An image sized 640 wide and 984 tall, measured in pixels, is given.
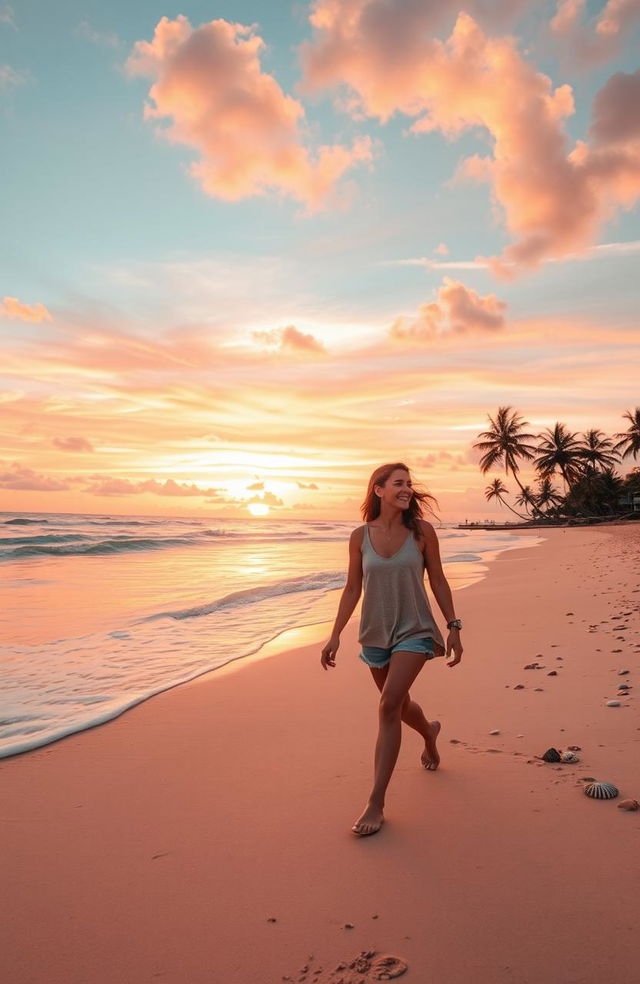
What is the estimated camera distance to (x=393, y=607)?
3609 mm

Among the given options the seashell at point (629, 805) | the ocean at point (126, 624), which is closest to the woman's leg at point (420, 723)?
the seashell at point (629, 805)

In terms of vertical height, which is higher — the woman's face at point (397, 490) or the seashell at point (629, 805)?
the woman's face at point (397, 490)

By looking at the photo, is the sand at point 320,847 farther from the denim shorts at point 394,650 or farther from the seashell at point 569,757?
the denim shorts at point 394,650

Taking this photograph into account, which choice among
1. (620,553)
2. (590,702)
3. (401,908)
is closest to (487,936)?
(401,908)

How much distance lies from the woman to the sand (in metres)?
0.35

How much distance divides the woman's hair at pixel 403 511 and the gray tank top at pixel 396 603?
14cm

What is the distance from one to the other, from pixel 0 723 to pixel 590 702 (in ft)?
16.0

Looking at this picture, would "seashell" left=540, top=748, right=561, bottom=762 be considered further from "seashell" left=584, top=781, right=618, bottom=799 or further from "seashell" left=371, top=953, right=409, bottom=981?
"seashell" left=371, top=953, right=409, bottom=981

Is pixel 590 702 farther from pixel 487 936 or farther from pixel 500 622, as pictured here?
pixel 500 622

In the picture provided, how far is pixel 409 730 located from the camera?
16.2ft

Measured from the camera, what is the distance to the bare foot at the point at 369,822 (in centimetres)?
326

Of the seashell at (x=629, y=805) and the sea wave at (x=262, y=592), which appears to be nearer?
the seashell at (x=629, y=805)

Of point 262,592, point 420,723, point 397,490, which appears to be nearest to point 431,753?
point 420,723

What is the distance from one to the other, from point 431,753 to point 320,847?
1115mm
